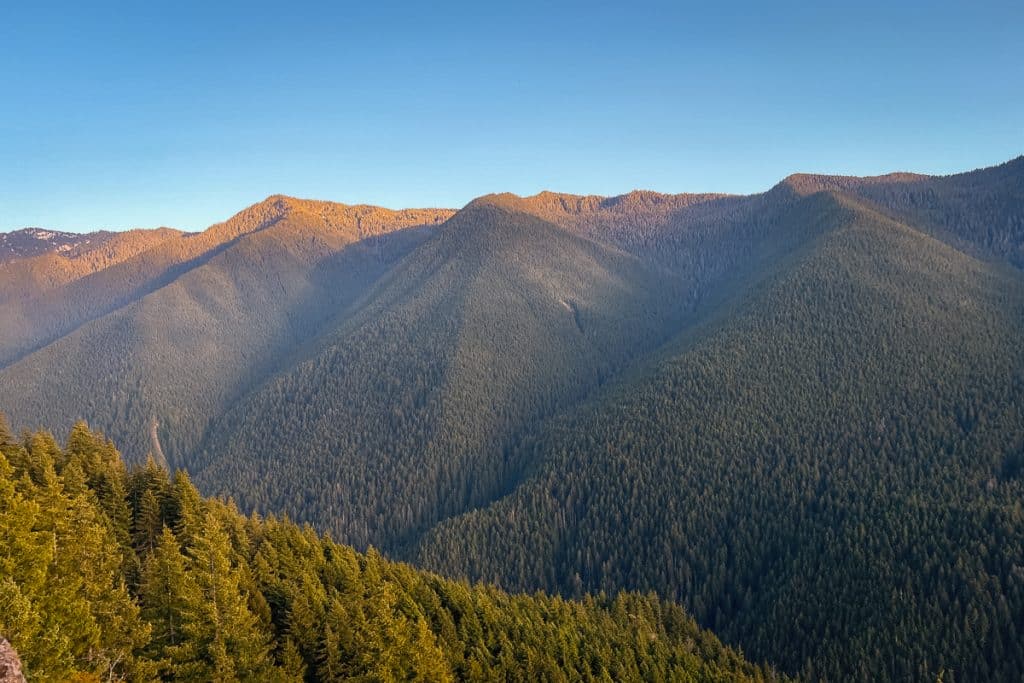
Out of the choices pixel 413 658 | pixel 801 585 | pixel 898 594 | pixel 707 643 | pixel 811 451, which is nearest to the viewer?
pixel 413 658

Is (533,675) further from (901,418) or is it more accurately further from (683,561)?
(901,418)

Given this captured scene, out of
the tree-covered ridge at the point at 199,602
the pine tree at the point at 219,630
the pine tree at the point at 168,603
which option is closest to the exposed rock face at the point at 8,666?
→ the tree-covered ridge at the point at 199,602

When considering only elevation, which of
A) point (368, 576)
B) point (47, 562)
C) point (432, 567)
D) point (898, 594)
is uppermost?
point (47, 562)

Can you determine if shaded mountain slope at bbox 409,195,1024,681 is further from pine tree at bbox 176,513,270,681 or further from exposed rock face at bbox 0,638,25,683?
exposed rock face at bbox 0,638,25,683

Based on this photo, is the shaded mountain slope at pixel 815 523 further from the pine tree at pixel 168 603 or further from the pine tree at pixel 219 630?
the pine tree at pixel 168 603

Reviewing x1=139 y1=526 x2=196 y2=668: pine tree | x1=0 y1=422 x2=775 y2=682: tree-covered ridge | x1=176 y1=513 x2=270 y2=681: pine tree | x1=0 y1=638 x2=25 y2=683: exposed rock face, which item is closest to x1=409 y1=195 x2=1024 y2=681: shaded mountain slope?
x1=0 y1=422 x2=775 y2=682: tree-covered ridge

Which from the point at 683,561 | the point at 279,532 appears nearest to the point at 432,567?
the point at 683,561
